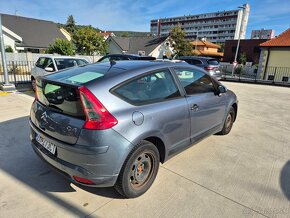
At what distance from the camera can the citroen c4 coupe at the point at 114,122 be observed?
200 cm

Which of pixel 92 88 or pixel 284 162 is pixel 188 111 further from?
pixel 284 162

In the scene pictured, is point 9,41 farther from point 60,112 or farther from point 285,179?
point 285,179

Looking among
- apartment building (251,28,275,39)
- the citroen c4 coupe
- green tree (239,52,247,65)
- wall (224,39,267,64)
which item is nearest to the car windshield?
the citroen c4 coupe

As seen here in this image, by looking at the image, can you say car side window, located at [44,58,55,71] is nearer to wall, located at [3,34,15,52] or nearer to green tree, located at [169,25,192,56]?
wall, located at [3,34,15,52]

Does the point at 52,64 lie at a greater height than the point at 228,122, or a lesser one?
greater

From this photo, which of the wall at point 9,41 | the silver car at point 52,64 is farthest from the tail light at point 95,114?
the wall at point 9,41

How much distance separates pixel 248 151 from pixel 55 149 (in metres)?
3.33

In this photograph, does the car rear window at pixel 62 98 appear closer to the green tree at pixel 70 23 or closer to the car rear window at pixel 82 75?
the car rear window at pixel 82 75

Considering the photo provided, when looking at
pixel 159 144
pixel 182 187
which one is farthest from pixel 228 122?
pixel 159 144

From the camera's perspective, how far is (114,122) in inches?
79.3

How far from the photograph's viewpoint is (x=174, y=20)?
110m

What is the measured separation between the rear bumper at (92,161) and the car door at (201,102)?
135cm

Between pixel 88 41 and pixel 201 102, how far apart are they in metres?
29.9

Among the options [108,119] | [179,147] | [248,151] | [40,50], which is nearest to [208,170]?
[179,147]
